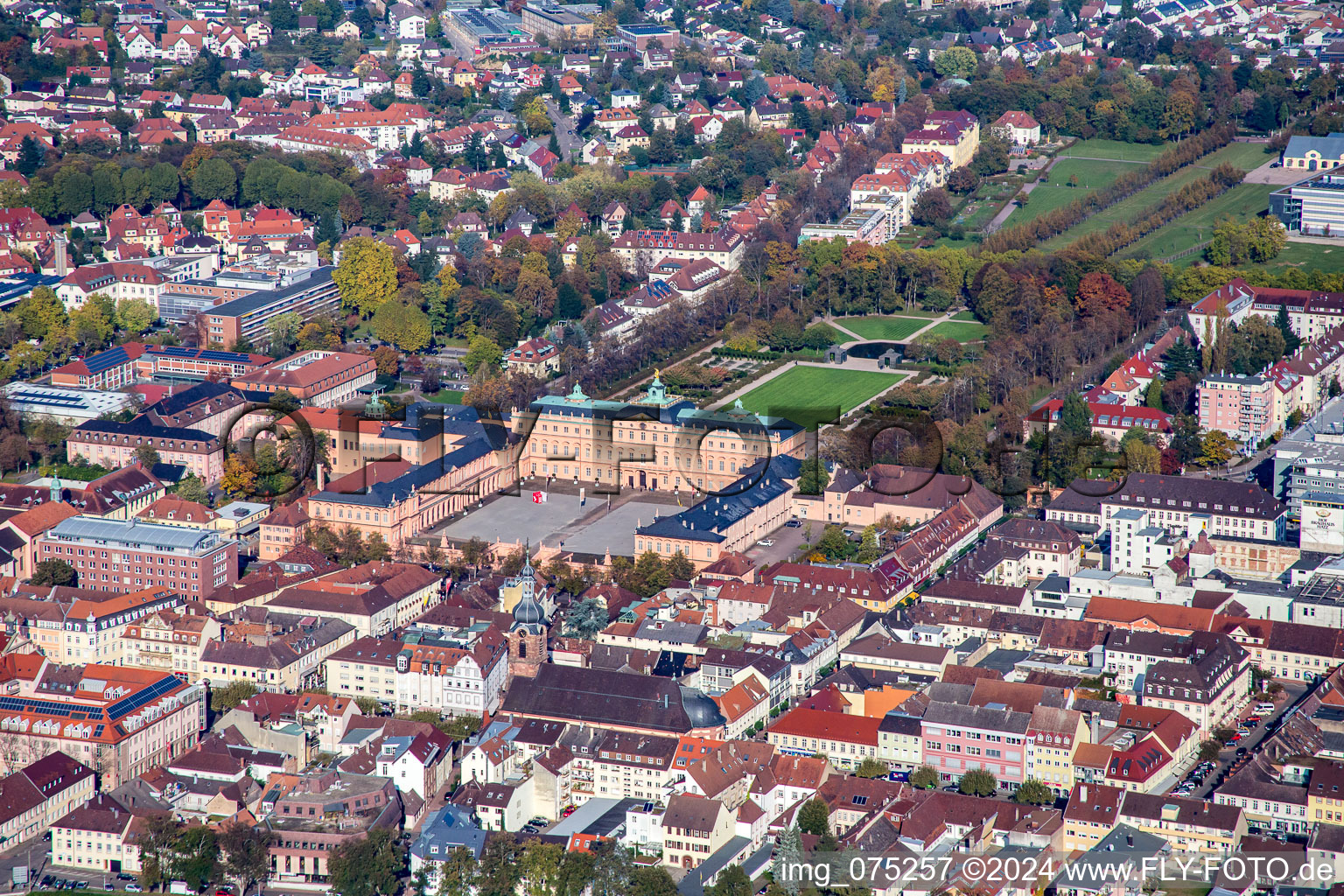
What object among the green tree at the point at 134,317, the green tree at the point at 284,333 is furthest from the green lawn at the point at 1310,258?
the green tree at the point at 134,317

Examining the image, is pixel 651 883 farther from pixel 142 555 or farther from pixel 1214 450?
pixel 1214 450

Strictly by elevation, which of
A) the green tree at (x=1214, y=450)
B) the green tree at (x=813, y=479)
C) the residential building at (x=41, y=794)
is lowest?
the residential building at (x=41, y=794)

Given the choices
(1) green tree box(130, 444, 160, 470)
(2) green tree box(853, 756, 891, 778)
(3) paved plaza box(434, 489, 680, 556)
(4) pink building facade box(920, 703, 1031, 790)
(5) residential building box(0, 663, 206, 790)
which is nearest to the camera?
(4) pink building facade box(920, 703, 1031, 790)

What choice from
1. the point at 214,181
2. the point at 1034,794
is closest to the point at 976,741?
the point at 1034,794

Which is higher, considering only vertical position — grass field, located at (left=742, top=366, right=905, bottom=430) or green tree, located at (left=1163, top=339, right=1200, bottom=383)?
green tree, located at (left=1163, top=339, right=1200, bottom=383)

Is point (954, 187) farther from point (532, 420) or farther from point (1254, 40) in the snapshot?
point (532, 420)

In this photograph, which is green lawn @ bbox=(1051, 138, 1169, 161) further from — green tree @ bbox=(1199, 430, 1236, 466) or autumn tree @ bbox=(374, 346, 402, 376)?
autumn tree @ bbox=(374, 346, 402, 376)

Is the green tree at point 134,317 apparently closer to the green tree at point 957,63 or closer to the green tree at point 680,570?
the green tree at point 680,570

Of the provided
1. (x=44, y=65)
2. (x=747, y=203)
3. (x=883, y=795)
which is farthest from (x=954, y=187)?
(x=883, y=795)

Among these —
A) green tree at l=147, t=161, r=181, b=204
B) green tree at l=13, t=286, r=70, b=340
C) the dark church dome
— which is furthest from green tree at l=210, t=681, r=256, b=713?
green tree at l=147, t=161, r=181, b=204
